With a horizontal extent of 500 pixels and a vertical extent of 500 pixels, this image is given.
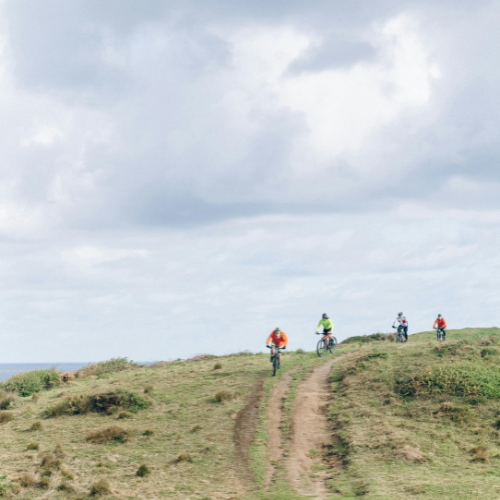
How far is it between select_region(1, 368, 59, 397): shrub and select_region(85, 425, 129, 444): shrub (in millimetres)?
16412

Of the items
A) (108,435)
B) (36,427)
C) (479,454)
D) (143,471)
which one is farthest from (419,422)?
(36,427)

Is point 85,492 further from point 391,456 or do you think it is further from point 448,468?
point 448,468

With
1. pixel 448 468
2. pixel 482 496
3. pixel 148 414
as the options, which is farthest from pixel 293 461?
pixel 148 414

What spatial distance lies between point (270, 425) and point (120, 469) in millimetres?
6786

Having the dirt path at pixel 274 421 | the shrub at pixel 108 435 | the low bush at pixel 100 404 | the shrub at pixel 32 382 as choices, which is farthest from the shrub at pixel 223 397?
the shrub at pixel 32 382

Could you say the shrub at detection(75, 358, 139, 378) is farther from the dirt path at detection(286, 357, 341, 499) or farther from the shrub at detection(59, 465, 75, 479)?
the shrub at detection(59, 465, 75, 479)

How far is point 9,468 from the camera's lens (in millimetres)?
20531

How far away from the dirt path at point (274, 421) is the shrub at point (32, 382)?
1911cm

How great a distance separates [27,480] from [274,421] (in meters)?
10.4

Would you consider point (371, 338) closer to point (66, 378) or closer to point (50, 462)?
point (66, 378)

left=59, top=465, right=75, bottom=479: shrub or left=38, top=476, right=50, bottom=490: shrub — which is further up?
left=59, top=465, right=75, bottom=479: shrub

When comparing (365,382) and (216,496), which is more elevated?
Result: (365,382)

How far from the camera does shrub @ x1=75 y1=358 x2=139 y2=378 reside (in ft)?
156

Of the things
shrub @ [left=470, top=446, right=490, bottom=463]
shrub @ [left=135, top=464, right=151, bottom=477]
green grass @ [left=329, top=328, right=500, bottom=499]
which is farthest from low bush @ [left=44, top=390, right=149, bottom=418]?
shrub @ [left=470, top=446, right=490, bottom=463]
